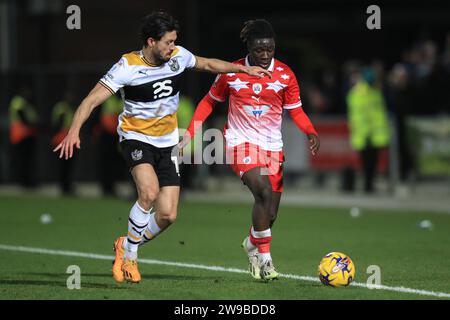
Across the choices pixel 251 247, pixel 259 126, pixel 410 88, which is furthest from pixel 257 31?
pixel 410 88

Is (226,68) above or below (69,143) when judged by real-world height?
above

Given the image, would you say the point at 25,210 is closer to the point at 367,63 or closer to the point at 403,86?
the point at 403,86

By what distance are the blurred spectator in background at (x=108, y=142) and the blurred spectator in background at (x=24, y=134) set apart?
5.77 ft

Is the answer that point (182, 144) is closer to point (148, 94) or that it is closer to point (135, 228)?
point (148, 94)

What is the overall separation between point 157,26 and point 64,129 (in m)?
13.1

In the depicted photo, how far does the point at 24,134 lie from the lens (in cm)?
2275

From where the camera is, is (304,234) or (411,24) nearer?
(304,234)

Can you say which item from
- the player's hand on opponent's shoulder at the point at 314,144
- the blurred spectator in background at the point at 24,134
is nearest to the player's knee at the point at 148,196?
the player's hand on opponent's shoulder at the point at 314,144

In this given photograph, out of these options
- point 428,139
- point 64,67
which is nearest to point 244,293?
point 428,139

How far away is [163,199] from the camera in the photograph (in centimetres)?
981

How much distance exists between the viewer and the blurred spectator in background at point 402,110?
20.8m

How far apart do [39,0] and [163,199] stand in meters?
18.2

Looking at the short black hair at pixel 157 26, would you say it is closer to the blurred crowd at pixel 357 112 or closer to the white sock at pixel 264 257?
the white sock at pixel 264 257

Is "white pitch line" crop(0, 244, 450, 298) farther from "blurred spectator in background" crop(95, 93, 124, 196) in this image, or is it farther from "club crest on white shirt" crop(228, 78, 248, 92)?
"blurred spectator in background" crop(95, 93, 124, 196)
